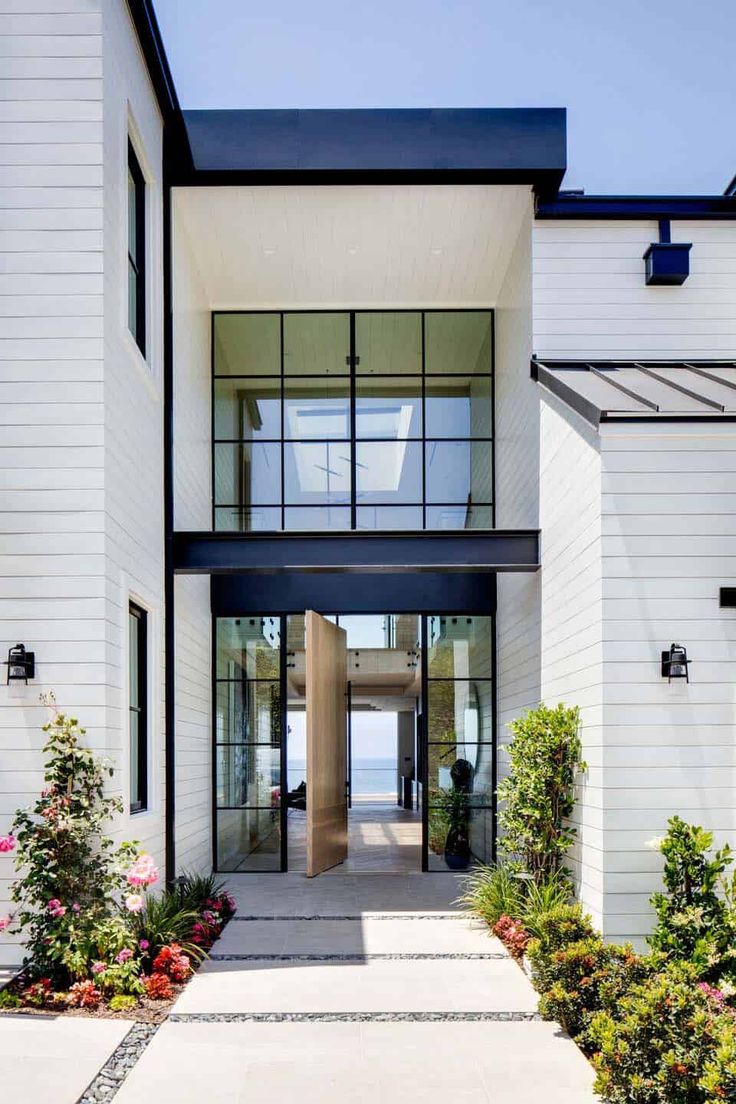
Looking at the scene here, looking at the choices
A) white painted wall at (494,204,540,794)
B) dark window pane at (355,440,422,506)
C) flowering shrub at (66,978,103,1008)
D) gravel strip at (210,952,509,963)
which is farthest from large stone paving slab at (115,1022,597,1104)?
dark window pane at (355,440,422,506)

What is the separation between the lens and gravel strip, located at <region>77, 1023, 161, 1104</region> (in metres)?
4.25

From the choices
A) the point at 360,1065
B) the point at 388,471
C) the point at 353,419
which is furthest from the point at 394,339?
the point at 360,1065

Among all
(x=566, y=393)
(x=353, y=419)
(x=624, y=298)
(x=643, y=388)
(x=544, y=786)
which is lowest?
(x=544, y=786)

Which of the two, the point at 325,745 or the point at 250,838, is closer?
the point at 325,745

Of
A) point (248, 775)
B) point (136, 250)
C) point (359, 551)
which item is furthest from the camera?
point (248, 775)

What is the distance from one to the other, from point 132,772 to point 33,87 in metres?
4.37

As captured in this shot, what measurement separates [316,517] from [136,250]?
388 centimetres

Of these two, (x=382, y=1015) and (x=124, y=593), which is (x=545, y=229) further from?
(x=382, y=1015)

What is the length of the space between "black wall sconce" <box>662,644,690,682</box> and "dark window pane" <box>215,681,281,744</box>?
5491 mm

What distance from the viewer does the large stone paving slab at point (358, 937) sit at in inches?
269

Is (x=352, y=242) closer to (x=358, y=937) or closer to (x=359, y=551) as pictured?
(x=359, y=551)

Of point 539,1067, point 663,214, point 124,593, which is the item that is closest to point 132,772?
point 124,593

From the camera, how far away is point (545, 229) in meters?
8.61

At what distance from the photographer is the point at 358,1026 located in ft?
17.2
